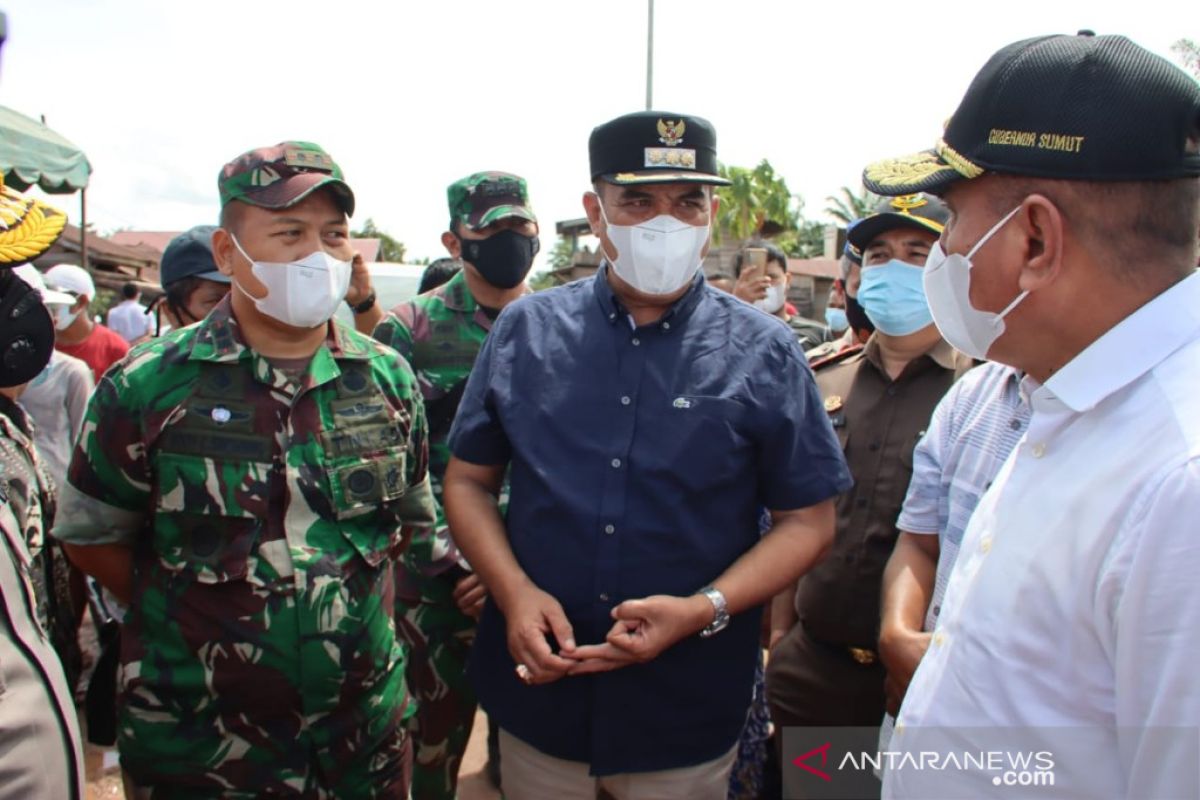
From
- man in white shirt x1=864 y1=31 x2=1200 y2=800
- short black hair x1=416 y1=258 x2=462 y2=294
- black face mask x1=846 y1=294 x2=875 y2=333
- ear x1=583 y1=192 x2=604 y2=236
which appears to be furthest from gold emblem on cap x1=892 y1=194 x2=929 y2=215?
short black hair x1=416 y1=258 x2=462 y2=294

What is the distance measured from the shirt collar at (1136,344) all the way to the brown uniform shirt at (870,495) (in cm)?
139

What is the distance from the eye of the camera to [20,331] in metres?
1.88

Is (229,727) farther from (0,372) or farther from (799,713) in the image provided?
(799,713)

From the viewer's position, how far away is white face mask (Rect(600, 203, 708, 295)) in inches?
89.5

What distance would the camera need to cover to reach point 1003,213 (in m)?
1.32

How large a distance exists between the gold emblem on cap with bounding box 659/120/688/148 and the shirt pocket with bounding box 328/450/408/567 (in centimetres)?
118

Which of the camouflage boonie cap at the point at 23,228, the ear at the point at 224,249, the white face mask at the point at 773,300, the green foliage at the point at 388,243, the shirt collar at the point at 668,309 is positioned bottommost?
the green foliage at the point at 388,243

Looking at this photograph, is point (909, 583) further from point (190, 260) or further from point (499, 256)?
point (190, 260)

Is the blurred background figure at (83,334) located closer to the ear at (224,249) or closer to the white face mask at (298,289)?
the ear at (224,249)

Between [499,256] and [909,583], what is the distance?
2.19 metres

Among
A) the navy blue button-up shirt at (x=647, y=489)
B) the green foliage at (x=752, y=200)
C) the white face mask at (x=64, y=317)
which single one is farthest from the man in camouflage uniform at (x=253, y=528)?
the green foliage at (x=752, y=200)

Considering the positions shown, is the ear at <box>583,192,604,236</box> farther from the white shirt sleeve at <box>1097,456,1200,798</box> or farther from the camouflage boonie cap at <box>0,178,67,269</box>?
the white shirt sleeve at <box>1097,456,1200,798</box>

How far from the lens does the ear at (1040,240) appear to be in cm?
123

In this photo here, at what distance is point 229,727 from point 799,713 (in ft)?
5.66
